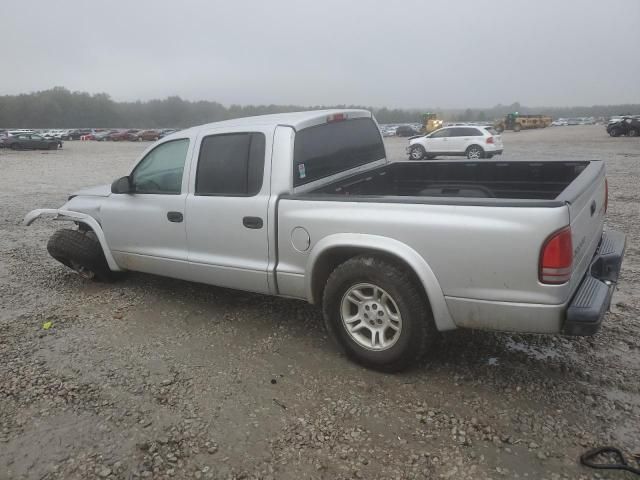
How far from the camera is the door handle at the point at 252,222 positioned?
3930 millimetres

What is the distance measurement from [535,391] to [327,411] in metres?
1.35

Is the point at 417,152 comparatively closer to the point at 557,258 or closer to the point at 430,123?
the point at 557,258

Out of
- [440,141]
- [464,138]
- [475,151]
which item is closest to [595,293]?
[475,151]

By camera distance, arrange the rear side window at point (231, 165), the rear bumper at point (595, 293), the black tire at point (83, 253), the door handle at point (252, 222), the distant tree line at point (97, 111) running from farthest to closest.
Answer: the distant tree line at point (97, 111) → the black tire at point (83, 253) → the rear side window at point (231, 165) → the door handle at point (252, 222) → the rear bumper at point (595, 293)

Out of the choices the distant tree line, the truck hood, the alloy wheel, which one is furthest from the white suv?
the distant tree line

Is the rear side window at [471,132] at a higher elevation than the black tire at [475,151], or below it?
higher

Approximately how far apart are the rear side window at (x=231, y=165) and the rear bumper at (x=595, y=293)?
2.33 meters

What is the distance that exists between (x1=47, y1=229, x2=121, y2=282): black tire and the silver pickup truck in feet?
0.07

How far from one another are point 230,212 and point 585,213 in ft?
8.32

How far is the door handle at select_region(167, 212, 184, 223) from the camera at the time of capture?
177 inches

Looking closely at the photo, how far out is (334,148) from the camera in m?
4.53

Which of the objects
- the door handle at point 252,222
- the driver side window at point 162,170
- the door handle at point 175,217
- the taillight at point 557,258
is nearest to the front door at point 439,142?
the driver side window at point 162,170

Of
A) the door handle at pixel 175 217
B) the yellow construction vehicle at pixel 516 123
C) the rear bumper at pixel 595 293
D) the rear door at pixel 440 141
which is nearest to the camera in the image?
the rear bumper at pixel 595 293

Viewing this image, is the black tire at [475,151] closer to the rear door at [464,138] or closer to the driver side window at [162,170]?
the rear door at [464,138]
